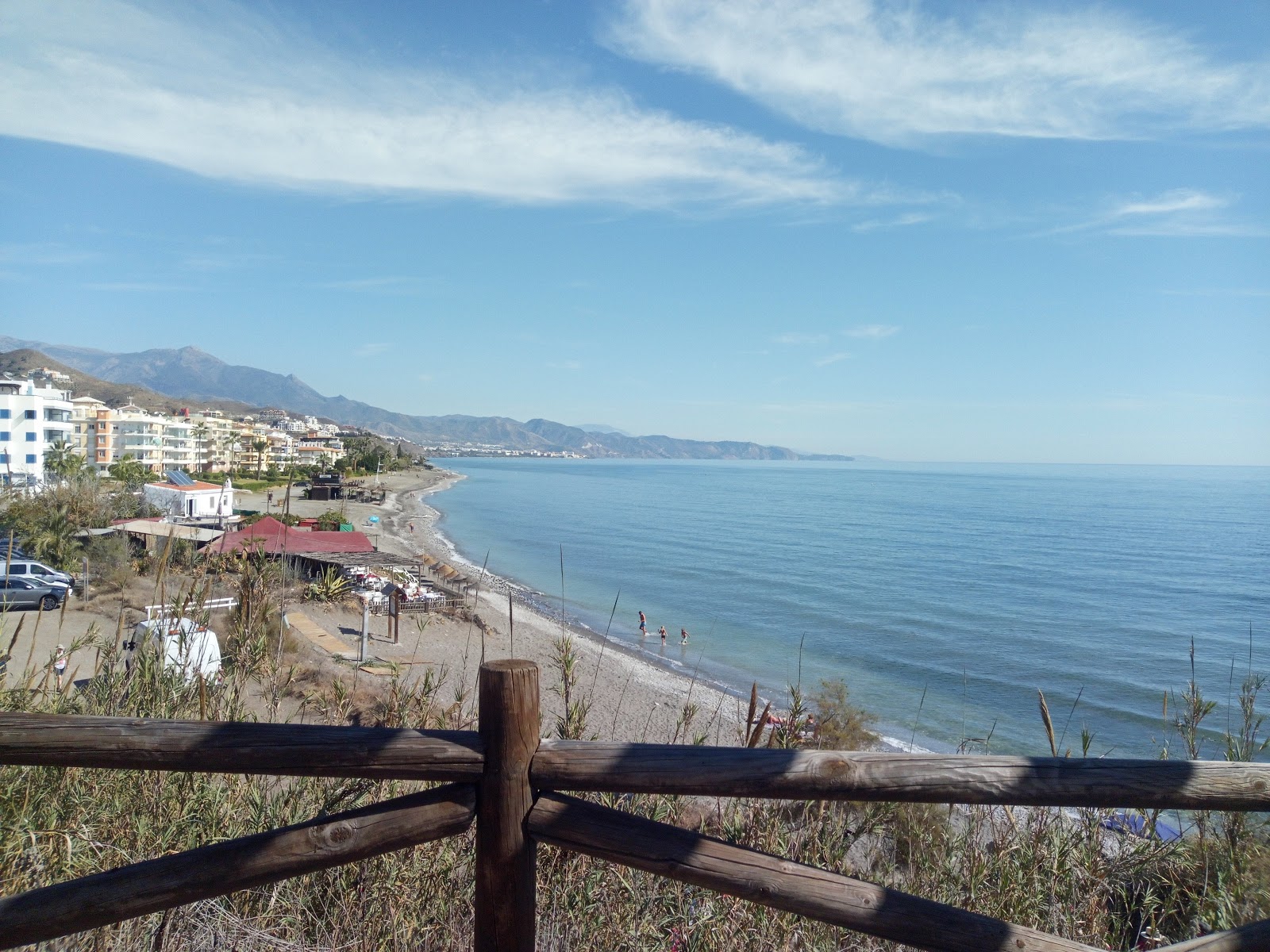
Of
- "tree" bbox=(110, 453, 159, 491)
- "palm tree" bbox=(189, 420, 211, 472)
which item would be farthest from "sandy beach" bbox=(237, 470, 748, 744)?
"palm tree" bbox=(189, 420, 211, 472)

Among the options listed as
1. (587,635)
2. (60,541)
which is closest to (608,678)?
(587,635)

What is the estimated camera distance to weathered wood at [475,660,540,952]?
1.68m

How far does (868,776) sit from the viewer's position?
161 cm

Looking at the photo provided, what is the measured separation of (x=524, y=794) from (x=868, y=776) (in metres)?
0.72

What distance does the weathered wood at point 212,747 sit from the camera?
1.58 meters

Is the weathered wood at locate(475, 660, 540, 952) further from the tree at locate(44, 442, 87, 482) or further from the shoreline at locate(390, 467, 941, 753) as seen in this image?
the tree at locate(44, 442, 87, 482)

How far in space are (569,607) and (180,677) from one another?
26.0 metres

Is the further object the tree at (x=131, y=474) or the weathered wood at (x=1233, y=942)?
the tree at (x=131, y=474)

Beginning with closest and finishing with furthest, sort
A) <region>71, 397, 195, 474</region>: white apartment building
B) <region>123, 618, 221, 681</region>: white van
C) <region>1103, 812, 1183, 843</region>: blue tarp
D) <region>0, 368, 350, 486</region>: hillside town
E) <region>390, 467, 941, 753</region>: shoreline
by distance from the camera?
<region>1103, 812, 1183, 843</region>: blue tarp
<region>123, 618, 221, 681</region>: white van
<region>390, 467, 941, 753</region>: shoreline
<region>0, 368, 350, 486</region>: hillside town
<region>71, 397, 195, 474</region>: white apartment building

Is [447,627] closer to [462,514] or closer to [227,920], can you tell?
[227,920]

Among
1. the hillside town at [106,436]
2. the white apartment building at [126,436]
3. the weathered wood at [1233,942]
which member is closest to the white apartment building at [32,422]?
the hillside town at [106,436]

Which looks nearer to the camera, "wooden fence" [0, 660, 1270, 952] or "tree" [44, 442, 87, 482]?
"wooden fence" [0, 660, 1270, 952]

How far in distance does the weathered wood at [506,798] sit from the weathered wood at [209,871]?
13 cm

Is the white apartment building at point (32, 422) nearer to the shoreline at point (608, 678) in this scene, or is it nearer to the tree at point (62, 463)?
the tree at point (62, 463)
